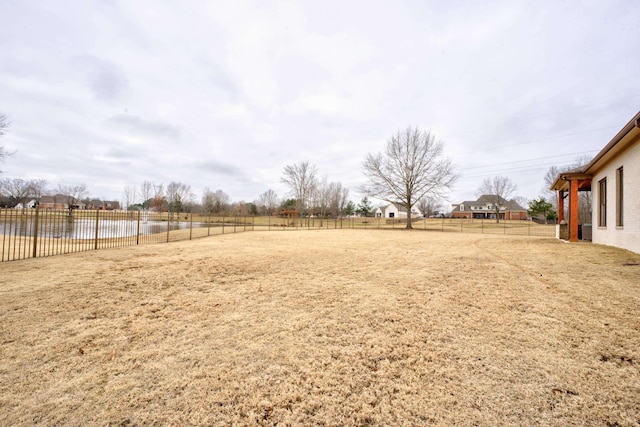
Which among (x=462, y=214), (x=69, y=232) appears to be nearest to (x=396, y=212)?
(x=462, y=214)

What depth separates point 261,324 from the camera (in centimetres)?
340

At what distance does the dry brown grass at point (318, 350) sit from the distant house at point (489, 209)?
223ft

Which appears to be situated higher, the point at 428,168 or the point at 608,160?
the point at 428,168

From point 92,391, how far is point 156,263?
5313mm

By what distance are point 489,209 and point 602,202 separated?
6776 centimetres

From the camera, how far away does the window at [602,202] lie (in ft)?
36.5

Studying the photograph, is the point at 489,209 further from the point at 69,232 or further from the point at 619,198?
the point at 69,232

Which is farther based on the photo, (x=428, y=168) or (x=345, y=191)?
(x=345, y=191)

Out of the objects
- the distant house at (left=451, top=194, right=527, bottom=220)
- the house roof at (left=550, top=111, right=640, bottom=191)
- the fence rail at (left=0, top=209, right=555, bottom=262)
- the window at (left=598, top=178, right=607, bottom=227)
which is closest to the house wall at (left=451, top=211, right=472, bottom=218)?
the distant house at (left=451, top=194, right=527, bottom=220)

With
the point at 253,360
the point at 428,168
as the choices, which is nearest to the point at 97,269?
the point at 253,360

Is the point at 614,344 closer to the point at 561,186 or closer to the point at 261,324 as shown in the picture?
the point at 261,324

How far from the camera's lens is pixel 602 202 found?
11.7m

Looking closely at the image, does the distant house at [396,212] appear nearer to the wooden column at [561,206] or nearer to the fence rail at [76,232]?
the wooden column at [561,206]

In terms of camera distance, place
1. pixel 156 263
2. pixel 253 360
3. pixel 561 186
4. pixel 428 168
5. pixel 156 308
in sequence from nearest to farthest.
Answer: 1. pixel 253 360
2. pixel 156 308
3. pixel 156 263
4. pixel 561 186
5. pixel 428 168
